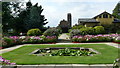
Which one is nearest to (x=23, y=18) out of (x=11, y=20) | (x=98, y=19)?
(x=11, y=20)

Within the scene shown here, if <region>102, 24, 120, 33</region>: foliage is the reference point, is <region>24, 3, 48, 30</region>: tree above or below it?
above

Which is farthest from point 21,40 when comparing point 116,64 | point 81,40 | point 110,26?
point 110,26

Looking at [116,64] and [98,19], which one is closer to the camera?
[116,64]

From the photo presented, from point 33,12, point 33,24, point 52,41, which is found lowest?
point 52,41

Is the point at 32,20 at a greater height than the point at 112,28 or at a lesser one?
greater

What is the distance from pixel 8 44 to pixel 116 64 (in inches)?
424

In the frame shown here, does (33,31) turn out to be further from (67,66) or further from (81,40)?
(67,66)

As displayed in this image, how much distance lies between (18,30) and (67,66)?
3151 cm

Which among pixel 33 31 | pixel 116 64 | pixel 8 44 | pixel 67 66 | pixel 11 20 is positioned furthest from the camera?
pixel 11 20

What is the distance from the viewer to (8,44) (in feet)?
39.5

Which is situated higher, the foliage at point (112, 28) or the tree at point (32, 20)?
the tree at point (32, 20)

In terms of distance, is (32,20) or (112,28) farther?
(112,28)

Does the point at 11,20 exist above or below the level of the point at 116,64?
above

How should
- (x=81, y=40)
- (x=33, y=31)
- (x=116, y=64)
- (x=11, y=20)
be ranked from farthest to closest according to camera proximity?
(x=11, y=20) < (x=33, y=31) < (x=81, y=40) < (x=116, y=64)
